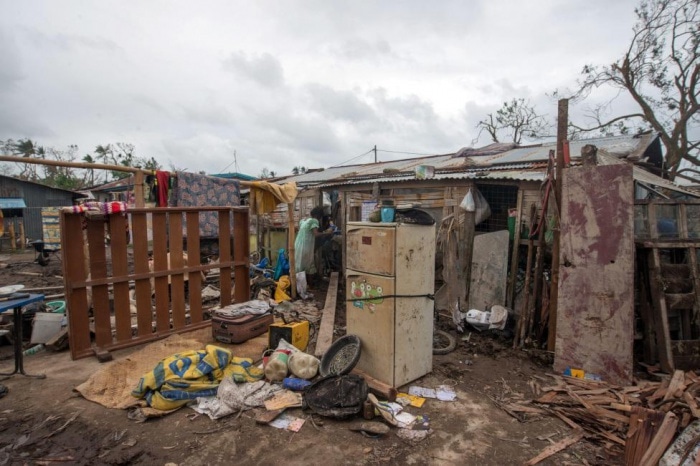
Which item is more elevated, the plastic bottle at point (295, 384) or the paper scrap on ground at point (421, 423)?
the plastic bottle at point (295, 384)

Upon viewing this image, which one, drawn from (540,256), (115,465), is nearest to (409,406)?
(115,465)

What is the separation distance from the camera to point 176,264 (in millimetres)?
5402

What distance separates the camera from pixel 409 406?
3617mm

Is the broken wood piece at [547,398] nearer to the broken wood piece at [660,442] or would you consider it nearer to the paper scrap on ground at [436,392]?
the paper scrap on ground at [436,392]

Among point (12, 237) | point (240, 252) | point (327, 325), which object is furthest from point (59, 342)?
point (12, 237)

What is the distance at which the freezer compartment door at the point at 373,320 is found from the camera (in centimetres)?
381

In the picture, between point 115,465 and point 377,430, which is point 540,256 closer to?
point 377,430

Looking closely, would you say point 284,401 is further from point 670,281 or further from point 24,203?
point 24,203

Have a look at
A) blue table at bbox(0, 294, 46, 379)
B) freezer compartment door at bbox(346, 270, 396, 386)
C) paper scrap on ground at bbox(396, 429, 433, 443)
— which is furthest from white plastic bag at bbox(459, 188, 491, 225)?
blue table at bbox(0, 294, 46, 379)

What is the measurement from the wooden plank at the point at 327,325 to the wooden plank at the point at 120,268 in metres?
2.76

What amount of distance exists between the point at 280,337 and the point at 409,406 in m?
1.96

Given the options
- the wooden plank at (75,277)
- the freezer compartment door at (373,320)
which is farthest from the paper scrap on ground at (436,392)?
the wooden plank at (75,277)

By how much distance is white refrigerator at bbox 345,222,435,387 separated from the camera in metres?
3.79

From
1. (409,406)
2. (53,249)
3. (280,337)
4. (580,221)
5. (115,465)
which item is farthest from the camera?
(53,249)
